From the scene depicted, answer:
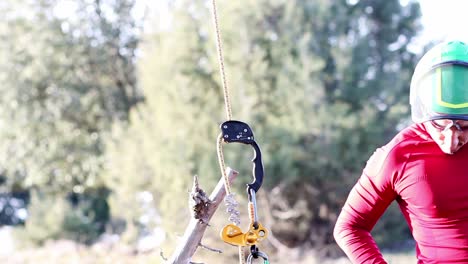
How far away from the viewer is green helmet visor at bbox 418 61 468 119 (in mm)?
1323

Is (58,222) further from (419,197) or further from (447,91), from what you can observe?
(447,91)

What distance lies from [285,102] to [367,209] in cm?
710

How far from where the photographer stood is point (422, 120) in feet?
4.54

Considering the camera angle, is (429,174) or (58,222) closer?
(429,174)

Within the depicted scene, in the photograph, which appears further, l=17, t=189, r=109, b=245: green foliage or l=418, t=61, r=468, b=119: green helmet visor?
l=17, t=189, r=109, b=245: green foliage

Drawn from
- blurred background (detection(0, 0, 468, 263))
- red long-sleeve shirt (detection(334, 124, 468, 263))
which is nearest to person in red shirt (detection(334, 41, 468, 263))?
red long-sleeve shirt (detection(334, 124, 468, 263))

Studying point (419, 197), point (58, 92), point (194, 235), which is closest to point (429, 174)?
point (419, 197)

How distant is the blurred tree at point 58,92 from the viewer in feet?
41.4

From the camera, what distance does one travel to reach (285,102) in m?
8.52

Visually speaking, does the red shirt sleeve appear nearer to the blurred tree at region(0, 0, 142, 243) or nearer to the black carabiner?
the black carabiner

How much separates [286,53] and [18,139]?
6778 millimetres

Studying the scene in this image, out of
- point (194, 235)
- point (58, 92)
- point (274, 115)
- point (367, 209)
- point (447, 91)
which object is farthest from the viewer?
point (58, 92)

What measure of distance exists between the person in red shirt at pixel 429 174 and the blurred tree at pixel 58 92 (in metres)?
11.3

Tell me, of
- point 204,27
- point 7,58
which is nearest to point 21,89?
point 7,58
